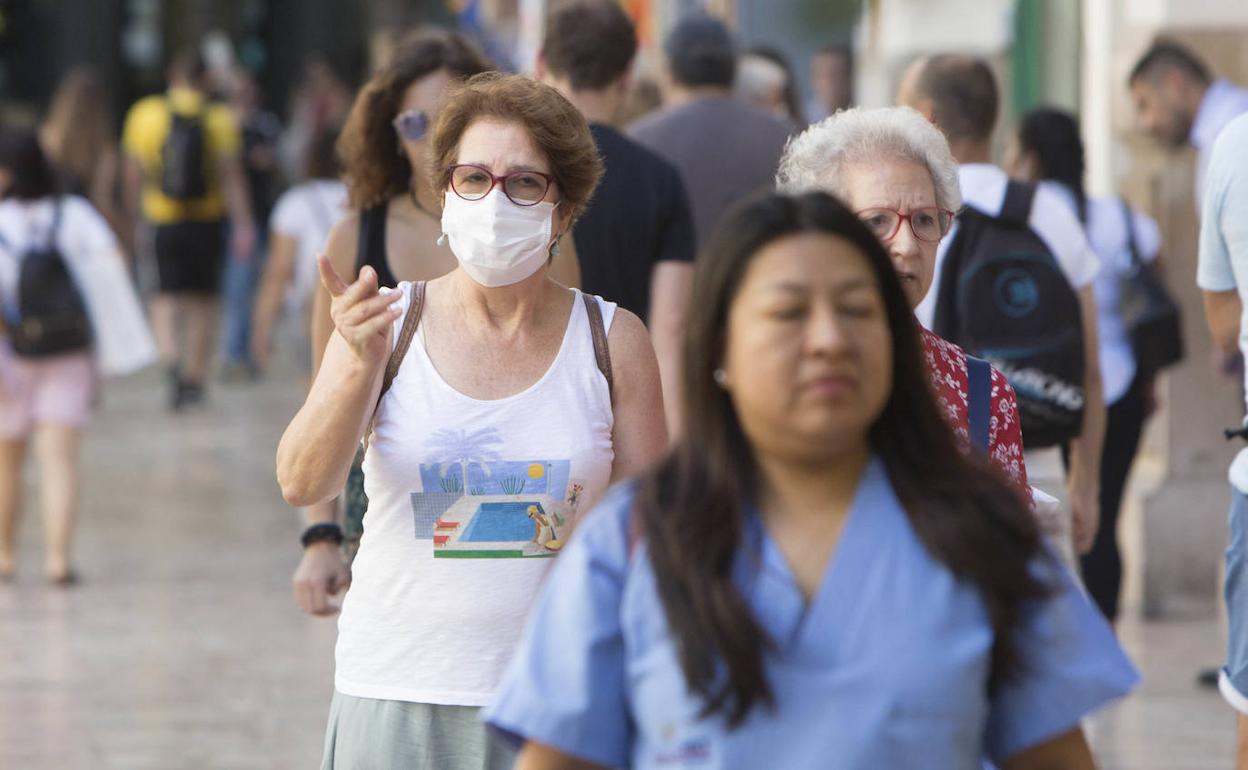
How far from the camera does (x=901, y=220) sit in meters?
3.41

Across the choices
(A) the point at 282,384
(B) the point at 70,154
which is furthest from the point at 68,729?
(A) the point at 282,384

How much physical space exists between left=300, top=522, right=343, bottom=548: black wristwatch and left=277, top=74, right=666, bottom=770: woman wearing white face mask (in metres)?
0.82

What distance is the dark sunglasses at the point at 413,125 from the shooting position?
14.5 feet

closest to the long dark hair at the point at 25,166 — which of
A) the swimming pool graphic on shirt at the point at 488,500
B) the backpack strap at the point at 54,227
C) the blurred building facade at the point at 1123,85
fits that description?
the backpack strap at the point at 54,227

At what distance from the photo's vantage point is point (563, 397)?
3.33 meters

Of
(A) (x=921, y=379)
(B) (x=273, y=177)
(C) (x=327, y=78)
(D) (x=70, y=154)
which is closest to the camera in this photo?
(A) (x=921, y=379)

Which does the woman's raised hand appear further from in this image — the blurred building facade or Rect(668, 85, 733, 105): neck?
the blurred building facade

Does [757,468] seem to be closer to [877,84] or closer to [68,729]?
[68,729]

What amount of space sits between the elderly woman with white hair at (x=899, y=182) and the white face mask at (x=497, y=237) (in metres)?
0.40

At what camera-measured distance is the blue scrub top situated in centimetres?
226

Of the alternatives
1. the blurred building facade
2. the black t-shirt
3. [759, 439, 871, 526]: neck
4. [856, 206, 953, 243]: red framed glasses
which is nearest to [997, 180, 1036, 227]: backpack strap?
the black t-shirt

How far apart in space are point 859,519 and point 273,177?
1884cm

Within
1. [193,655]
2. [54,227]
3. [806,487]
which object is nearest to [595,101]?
[193,655]

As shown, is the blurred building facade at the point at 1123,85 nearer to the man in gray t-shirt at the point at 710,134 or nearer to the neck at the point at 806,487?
the man in gray t-shirt at the point at 710,134
